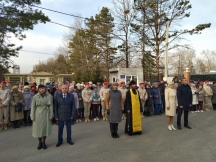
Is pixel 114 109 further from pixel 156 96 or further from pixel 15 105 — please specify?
pixel 156 96

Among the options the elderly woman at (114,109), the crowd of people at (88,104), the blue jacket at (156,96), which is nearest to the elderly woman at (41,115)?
the crowd of people at (88,104)

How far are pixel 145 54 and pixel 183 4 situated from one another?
6.98 m

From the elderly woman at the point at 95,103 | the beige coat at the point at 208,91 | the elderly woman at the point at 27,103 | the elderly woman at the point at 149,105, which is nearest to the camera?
the elderly woman at the point at 27,103

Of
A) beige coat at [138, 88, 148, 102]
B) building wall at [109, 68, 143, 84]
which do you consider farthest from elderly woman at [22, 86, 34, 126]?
building wall at [109, 68, 143, 84]

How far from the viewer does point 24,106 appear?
8977 millimetres

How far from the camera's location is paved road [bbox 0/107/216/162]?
5.05 meters

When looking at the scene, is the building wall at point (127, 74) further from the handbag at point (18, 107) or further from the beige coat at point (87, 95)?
the handbag at point (18, 107)

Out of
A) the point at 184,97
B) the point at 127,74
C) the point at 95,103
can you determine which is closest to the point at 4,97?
the point at 95,103

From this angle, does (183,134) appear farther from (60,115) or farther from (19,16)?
(19,16)

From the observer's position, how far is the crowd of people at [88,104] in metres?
5.96

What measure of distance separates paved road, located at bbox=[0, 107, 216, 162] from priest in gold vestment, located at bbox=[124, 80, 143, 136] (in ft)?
0.80

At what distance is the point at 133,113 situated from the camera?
716 centimetres

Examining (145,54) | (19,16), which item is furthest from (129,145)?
(145,54)

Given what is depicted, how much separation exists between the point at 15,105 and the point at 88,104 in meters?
3.16
